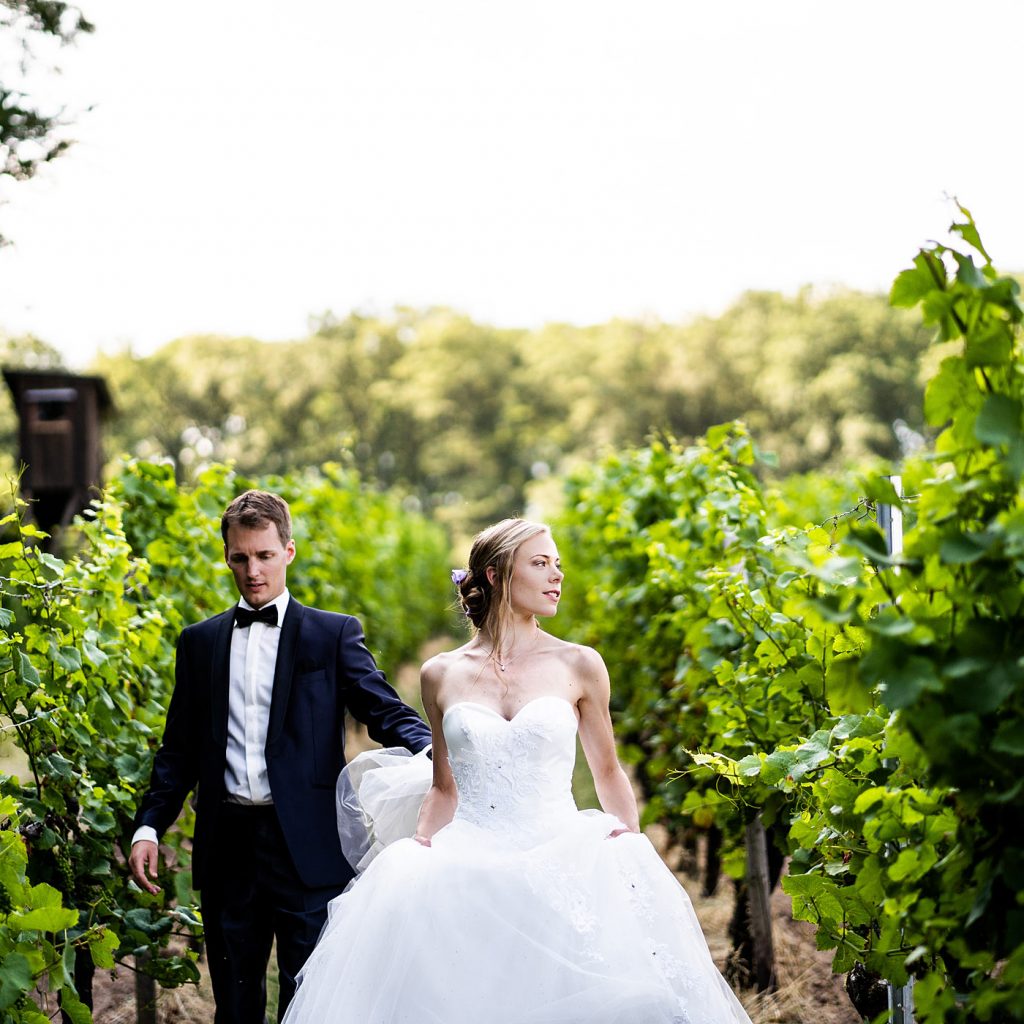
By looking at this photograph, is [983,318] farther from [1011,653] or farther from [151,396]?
[151,396]

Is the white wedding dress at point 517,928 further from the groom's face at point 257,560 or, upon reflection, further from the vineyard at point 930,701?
the groom's face at point 257,560

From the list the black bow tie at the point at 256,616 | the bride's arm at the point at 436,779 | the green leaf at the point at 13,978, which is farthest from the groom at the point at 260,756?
the green leaf at the point at 13,978

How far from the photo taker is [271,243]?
57.5 meters

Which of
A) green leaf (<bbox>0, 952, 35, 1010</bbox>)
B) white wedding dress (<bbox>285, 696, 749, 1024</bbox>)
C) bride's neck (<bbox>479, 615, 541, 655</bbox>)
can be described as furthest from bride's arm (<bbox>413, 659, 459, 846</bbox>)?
green leaf (<bbox>0, 952, 35, 1010</bbox>)

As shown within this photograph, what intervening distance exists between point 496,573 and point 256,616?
740 millimetres

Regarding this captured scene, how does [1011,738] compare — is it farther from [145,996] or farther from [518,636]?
[145,996]

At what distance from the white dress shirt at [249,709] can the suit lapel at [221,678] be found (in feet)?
0.05

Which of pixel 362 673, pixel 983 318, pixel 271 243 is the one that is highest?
pixel 271 243

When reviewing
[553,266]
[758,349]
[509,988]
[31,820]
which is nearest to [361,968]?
[509,988]

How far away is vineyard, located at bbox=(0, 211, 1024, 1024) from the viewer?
91.2 inches

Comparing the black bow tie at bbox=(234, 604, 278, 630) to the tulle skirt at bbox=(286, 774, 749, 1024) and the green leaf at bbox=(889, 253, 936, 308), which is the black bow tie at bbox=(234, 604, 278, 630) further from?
the green leaf at bbox=(889, 253, 936, 308)

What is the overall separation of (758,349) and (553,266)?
1557cm

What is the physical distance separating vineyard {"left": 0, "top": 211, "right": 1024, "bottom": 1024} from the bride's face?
715mm

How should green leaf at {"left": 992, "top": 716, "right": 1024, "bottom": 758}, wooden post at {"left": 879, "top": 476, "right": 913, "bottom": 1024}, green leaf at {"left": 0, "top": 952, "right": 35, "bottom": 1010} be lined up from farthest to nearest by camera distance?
wooden post at {"left": 879, "top": 476, "right": 913, "bottom": 1024}
green leaf at {"left": 0, "top": 952, "right": 35, "bottom": 1010}
green leaf at {"left": 992, "top": 716, "right": 1024, "bottom": 758}
